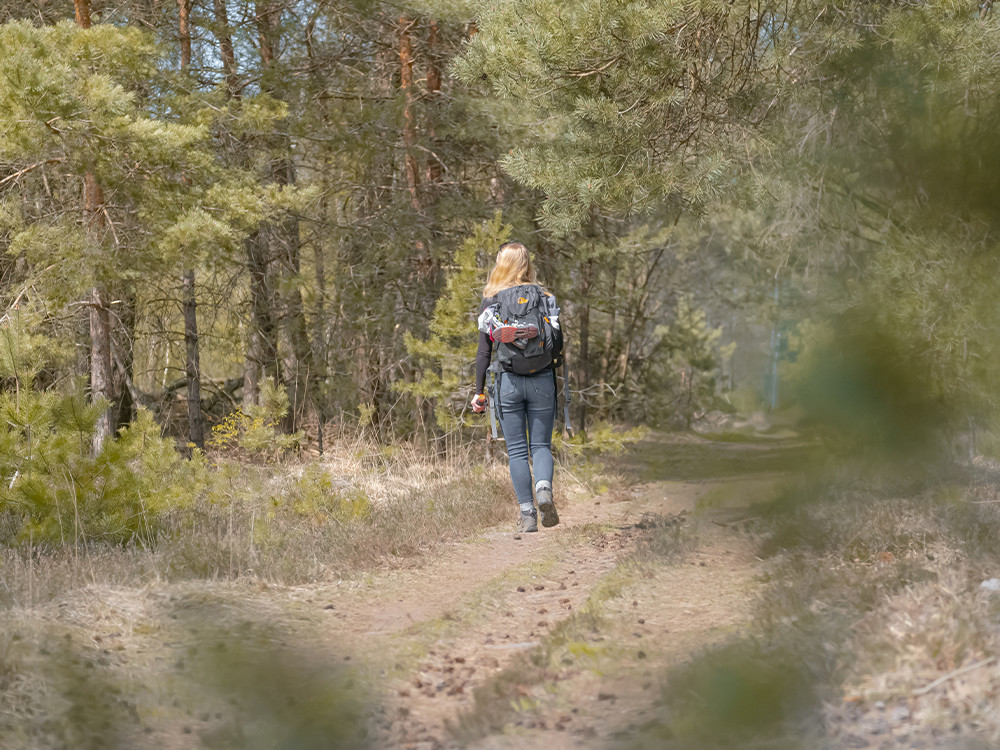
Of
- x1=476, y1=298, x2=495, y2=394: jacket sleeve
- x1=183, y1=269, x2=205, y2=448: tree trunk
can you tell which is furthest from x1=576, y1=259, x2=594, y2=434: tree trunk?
x1=476, y1=298, x2=495, y2=394: jacket sleeve

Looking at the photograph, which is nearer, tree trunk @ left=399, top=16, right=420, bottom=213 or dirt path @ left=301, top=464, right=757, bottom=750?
dirt path @ left=301, top=464, right=757, bottom=750

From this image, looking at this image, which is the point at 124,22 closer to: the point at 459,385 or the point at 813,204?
the point at 459,385

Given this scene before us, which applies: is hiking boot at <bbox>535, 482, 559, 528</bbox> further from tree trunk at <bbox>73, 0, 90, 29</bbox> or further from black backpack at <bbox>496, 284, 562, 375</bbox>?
tree trunk at <bbox>73, 0, 90, 29</bbox>

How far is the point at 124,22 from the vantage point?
11859mm

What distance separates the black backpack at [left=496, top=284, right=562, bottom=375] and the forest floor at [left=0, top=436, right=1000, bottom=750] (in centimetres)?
138

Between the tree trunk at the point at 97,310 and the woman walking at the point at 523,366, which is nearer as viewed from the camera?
the woman walking at the point at 523,366

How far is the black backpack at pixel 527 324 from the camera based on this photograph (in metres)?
5.69

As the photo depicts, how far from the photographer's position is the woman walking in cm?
570

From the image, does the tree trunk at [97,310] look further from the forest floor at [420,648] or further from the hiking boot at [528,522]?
the hiking boot at [528,522]

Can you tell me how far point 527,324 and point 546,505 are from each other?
125 centimetres

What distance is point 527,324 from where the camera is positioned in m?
5.67

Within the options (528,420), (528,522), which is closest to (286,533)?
(528,522)

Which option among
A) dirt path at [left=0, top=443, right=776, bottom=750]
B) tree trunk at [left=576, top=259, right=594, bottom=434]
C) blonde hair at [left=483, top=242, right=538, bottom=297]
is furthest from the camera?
tree trunk at [left=576, top=259, right=594, bottom=434]

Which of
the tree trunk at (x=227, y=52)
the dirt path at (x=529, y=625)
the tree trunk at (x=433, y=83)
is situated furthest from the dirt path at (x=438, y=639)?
the tree trunk at (x=227, y=52)
